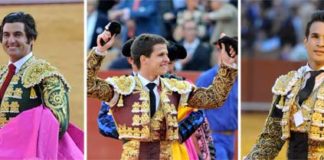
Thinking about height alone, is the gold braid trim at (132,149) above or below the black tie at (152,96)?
below

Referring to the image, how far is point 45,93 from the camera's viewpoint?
16.8 feet

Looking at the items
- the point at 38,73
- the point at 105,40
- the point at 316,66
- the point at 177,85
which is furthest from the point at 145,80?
the point at 316,66

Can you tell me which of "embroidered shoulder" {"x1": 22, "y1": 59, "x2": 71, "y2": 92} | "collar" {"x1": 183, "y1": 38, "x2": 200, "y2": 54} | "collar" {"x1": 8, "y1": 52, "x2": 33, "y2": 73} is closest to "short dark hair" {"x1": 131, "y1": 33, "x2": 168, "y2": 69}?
"embroidered shoulder" {"x1": 22, "y1": 59, "x2": 71, "y2": 92}

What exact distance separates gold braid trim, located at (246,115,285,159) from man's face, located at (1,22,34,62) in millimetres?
1176

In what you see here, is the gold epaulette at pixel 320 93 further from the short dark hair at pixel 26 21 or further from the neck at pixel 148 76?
the short dark hair at pixel 26 21

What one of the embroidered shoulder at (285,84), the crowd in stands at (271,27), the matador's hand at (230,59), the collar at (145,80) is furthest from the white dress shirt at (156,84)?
the crowd in stands at (271,27)

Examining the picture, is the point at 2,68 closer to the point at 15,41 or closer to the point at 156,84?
the point at 15,41

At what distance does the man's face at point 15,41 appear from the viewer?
16.9 feet

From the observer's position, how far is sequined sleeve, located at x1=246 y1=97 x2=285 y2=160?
15.9 ft

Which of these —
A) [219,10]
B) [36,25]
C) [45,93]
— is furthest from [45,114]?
[219,10]

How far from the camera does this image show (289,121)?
4.78m

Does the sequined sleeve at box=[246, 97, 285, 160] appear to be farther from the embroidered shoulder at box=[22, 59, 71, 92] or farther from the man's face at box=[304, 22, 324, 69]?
the embroidered shoulder at box=[22, 59, 71, 92]

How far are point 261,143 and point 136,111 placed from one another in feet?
1.87

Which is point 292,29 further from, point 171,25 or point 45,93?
point 45,93
